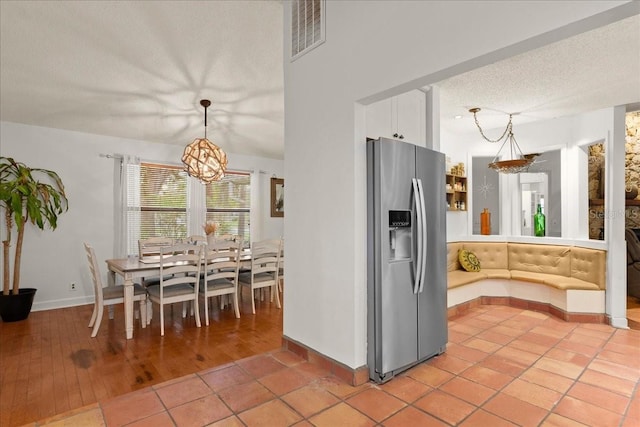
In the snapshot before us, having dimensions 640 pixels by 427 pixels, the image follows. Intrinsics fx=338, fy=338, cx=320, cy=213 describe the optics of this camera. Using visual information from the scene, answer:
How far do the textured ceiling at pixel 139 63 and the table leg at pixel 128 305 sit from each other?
2010 millimetres

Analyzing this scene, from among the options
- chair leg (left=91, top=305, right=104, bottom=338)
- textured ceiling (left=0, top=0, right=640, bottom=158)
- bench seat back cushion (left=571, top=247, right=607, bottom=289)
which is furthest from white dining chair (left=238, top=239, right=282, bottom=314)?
bench seat back cushion (left=571, top=247, right=607, bottom=289)

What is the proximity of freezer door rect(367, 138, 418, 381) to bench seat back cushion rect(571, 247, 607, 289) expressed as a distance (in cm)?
300

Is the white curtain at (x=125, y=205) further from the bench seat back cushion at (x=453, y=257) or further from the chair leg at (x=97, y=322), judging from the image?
the bench seat back cushion at (x=453, y=257)

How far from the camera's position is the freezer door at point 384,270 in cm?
229

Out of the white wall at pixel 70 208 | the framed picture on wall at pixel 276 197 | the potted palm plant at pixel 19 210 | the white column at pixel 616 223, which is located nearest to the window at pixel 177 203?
the white wall at pixel 70 208

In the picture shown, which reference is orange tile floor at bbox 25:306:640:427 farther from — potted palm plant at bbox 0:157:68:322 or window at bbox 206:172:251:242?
window at bbox 206:172:251:242

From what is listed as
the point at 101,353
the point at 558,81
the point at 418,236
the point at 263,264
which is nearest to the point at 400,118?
the point at 418,236

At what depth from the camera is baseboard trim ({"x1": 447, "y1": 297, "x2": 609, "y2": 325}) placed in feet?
12.6

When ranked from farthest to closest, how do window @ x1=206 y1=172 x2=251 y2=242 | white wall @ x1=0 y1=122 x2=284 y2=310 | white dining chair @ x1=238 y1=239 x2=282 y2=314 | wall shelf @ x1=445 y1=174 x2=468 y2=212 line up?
window @ x1=206 y1=172 x2=251 y2=242, wall shelf @ x1=445 y1=174 x2=468 y2=212, white wall @ x1=0 y1=122 x2=284 y2=310, white dining chair @ x1=238 y1=239 x2=282 y2=314

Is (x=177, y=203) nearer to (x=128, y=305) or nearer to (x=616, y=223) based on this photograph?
(x=128, y=305)

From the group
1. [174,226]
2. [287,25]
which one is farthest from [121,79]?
[174,226]

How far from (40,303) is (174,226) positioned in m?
2.09

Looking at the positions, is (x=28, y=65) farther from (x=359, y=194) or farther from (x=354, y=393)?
(x=354, y=393)

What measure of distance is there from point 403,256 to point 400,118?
1.19 m
